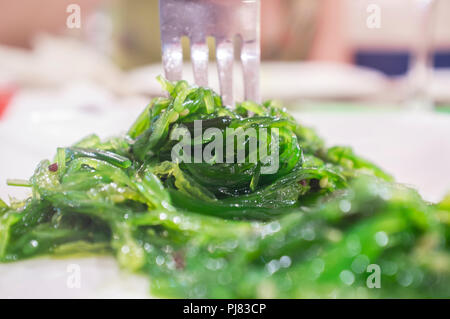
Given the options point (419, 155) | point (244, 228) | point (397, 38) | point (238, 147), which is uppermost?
point (397, 38)

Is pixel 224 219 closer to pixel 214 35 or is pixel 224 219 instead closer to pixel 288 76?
pixel 214 35

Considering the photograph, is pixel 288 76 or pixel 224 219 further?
pixel 288 76

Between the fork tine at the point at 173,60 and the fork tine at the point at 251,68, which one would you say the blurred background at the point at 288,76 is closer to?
the fork tine at the point at 173,60

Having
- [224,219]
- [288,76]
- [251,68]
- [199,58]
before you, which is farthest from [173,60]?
[288,76]

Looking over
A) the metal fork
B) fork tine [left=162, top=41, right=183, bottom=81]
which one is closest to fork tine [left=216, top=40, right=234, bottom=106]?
the metal fork

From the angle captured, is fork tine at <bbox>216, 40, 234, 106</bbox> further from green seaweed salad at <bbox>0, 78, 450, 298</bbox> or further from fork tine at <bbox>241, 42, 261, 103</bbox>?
green seaweed salad at <bbox>0, 78, 450, 298</bbox>
